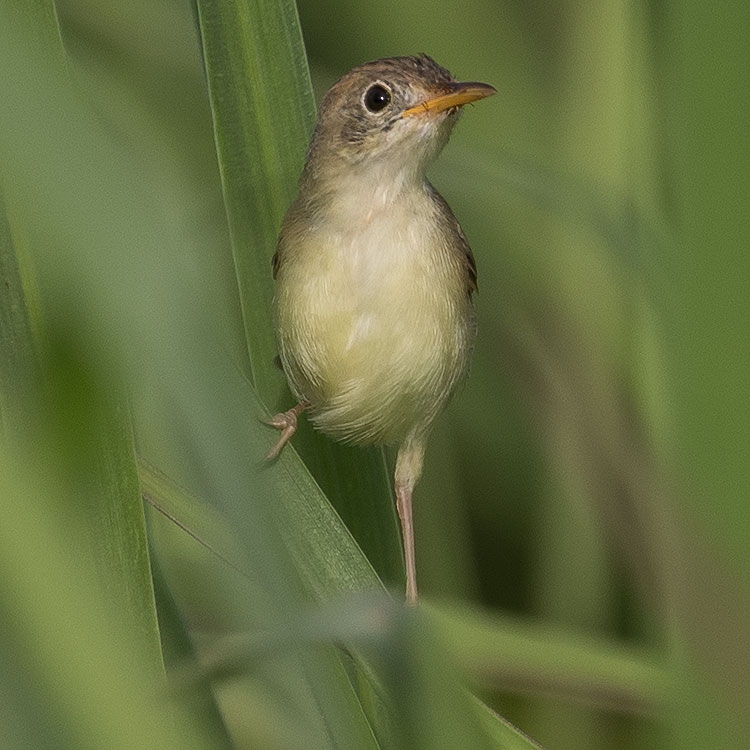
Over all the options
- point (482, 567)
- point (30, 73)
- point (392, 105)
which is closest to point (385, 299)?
point (392, 105)

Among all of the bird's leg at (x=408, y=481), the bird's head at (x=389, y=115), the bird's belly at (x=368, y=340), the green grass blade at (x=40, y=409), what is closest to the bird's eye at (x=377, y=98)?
the bird's head at (x=389, y=115)

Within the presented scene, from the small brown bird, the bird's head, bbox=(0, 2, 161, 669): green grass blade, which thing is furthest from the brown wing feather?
bbox=(0, 2, 161, 669): green grass blade

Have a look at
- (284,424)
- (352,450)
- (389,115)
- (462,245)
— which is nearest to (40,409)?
(284,424)

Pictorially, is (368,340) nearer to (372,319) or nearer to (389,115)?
(372,319)

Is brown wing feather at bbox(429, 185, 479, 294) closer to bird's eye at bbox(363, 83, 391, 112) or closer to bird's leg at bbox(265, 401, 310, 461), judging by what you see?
bird's eye at bbox(363, 83, 391, 112)

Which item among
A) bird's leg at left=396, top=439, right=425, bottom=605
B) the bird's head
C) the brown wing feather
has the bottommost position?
bird's leg at left=396, top=439, right=425, bottom=605

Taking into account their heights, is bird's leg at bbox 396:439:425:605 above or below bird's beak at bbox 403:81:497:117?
below
